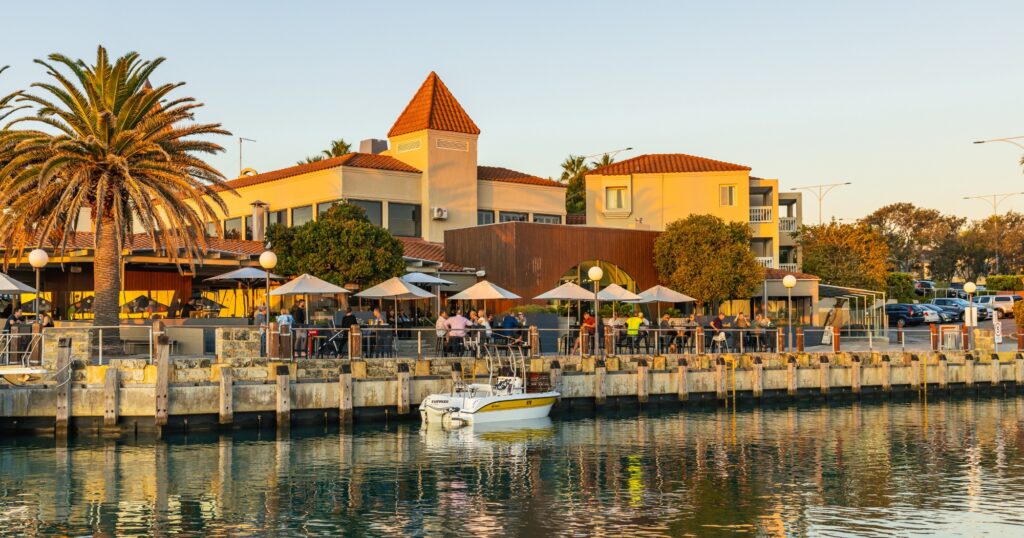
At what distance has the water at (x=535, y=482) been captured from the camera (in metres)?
21.8

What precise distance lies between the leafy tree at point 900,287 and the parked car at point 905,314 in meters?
13.9

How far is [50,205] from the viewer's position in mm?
36875

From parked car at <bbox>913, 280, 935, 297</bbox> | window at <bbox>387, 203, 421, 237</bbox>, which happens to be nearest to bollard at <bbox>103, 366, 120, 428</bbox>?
window at <bbox>387, 203, 421, 237</bbox>

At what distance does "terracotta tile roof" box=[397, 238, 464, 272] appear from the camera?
5469cm

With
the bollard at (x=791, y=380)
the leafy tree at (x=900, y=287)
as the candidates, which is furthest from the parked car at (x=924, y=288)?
the bollard at (x=791, y=380)

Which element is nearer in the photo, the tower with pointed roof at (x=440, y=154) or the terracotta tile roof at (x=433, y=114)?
the tower with pointed roof at (x=440, y=154)

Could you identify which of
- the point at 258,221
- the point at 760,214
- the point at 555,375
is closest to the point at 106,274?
the point at 555,375

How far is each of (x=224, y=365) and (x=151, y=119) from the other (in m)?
9.42

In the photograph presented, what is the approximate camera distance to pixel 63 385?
31.5 meters

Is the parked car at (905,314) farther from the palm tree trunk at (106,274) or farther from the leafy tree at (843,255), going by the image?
the palm tree trunk at (106,274)

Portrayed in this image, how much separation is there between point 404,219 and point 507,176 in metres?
8.83

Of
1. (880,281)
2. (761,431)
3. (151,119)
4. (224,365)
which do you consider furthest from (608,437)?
(880,281)

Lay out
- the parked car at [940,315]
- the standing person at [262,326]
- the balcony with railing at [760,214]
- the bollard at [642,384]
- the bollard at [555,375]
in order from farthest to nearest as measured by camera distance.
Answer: the parked car at [940,315], the balcony with railing at [760,214], the bollard at [642,384], the bollard at [555,375], the standing person at [262,326]

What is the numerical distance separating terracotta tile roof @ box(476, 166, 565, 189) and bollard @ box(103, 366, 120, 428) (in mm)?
37233
